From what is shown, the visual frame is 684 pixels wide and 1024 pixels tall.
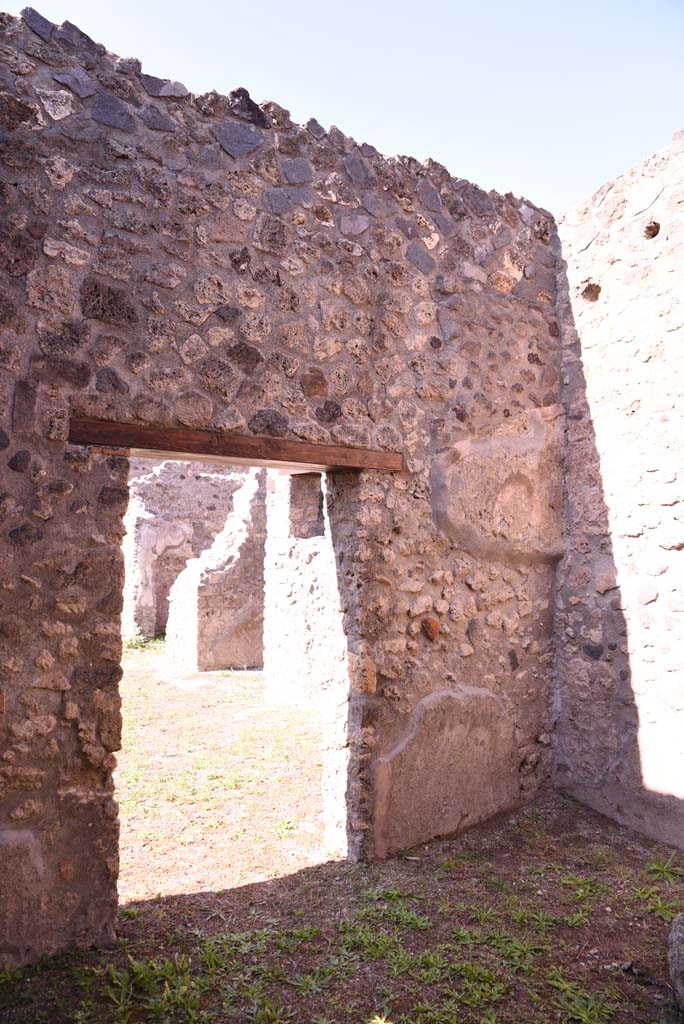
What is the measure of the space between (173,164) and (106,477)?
4.67 feet

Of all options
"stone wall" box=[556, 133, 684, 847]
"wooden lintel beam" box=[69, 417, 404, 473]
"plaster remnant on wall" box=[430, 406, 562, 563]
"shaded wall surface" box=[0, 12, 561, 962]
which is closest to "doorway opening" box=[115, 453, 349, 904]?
"wooden lintel beam" box=[69, 417, 404, 473]

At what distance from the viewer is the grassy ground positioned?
8.01 feet

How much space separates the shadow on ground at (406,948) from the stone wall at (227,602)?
18.3ft

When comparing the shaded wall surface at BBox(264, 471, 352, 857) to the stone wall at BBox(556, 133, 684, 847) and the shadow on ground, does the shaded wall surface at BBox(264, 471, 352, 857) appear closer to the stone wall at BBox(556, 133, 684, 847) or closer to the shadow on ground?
the stone wall at BBox(556, 133, 684, 847)

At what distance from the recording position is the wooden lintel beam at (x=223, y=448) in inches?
113

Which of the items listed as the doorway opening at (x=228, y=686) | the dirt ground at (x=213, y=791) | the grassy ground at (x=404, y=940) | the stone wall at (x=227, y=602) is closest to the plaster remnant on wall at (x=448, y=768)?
the grassy ground at (x=404, y=940)

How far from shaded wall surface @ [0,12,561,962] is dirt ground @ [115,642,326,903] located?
2.39 ft

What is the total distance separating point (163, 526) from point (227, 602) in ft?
9.57

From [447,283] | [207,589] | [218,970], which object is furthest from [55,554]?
[207,589]

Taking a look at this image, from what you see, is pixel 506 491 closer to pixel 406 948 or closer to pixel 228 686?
pixel 406 948

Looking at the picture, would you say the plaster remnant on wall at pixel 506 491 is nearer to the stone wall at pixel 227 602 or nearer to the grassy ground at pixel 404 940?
the grassy ground at pixel 404 940

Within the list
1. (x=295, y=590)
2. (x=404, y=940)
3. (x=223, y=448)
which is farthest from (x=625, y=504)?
(x=295, y=590)

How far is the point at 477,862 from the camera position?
3621 mm

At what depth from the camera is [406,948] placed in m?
2.83
